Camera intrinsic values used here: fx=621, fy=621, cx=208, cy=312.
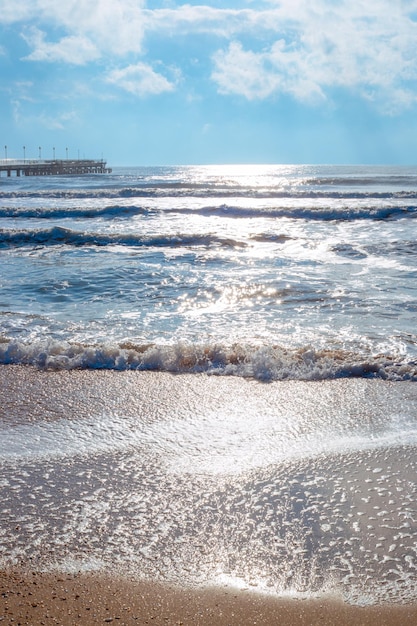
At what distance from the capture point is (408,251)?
1242 centimetres

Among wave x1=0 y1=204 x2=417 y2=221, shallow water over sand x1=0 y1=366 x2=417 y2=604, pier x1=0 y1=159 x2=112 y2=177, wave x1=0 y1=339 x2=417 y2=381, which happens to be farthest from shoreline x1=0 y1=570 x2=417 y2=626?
pier x1=0 y1=159 x2=112 y2=177

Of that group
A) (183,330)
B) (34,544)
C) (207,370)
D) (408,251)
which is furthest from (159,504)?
(408,251)

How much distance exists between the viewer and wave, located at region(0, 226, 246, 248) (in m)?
14.2

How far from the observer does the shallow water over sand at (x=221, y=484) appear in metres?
2.58

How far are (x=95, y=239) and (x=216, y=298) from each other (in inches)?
288

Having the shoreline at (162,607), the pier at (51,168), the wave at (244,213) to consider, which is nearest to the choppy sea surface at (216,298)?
the wave at (244,213)

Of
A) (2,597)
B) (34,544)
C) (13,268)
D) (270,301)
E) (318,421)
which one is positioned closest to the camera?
(2,597)

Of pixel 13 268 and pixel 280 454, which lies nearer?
pixel 280 454

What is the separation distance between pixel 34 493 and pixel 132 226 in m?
15.1

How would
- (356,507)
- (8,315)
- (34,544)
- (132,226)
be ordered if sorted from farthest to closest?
(132,226), (8,315), (356,507), (34,544)

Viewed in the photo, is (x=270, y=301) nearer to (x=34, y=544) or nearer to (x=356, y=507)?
(x=356, y=507)

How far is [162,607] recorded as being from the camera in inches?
91.7

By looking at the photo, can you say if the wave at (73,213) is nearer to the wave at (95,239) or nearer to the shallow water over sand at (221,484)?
the wave at (95,239)

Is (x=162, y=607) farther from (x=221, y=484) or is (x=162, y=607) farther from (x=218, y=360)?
(x=218, y=360)
